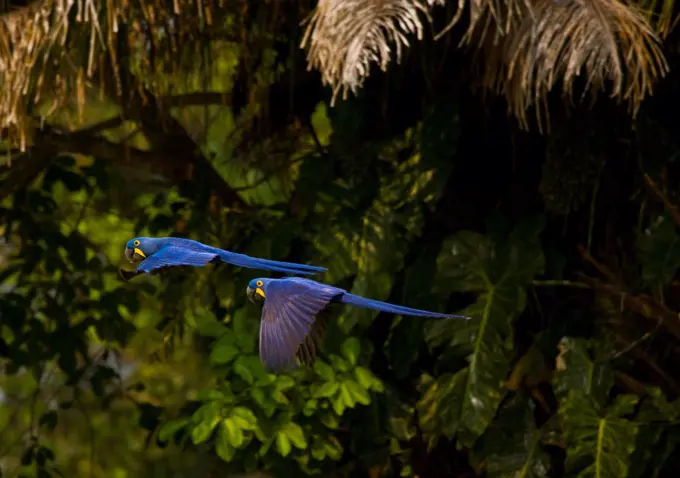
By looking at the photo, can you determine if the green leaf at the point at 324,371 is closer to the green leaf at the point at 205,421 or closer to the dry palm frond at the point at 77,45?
the green leaf at the point at 205,421

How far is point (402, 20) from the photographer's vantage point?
9.57 feet

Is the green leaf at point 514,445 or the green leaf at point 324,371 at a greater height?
the green leaf at point 324,371

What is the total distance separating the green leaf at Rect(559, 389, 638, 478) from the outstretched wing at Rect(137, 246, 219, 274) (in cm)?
182

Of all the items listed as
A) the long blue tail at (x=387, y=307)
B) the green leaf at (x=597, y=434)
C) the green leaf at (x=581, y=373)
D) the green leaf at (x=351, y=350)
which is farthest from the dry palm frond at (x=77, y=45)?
the long blue tail at (x=387, y=307)

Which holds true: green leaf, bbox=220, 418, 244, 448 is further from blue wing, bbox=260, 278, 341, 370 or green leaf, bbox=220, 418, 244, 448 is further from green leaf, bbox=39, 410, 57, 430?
blue wing, bbox=260, 278, 341, 370

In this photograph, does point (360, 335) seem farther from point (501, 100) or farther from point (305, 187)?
point (501, 100)

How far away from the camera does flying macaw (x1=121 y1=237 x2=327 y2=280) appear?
4.97ft

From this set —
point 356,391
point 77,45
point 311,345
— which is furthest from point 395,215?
point 311,345

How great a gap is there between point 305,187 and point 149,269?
212cm

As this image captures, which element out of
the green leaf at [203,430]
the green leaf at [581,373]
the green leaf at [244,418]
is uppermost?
the green leaf at [581,373]

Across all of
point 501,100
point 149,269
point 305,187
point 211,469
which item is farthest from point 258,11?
point 149,269

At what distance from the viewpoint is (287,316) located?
155 centimetres

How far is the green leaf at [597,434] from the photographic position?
3104mm

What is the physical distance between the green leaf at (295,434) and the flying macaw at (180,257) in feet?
5.42
